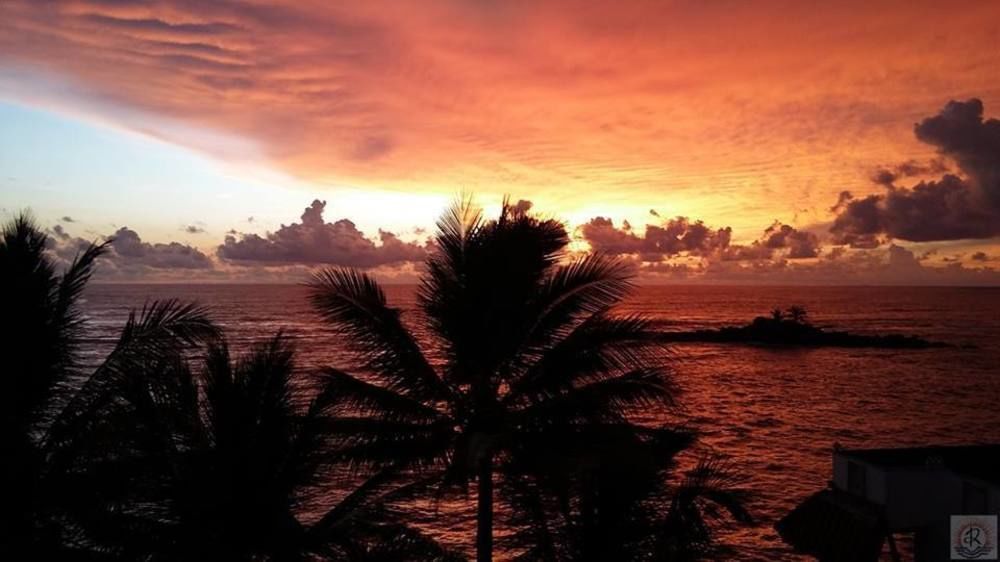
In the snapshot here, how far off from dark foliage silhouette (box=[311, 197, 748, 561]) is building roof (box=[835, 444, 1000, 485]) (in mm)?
8352

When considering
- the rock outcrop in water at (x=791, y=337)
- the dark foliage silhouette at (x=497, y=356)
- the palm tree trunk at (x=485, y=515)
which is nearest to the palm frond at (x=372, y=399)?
the dark foliage silhouette at (x=497, y=356)

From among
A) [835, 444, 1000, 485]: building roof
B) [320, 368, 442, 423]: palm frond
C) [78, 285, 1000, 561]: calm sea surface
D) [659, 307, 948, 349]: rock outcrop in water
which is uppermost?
[320, 368, 442, 423]: palm frond

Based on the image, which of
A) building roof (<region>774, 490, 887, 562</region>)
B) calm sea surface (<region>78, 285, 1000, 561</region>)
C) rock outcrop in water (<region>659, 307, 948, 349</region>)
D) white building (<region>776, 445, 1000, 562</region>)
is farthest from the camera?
rock outcrop in water (<region>659, 307, 948, 349</region>)

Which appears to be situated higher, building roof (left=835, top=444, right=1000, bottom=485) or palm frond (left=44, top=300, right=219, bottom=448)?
palm frond (left=44, top=300, right=219, bottom=448)

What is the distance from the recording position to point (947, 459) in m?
15.8

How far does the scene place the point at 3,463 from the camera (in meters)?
8.82

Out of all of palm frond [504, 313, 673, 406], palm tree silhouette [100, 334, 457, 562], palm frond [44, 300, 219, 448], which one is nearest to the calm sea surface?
palm frond [504, 313, 673, 406]

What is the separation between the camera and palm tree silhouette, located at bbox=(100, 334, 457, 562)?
8.88 metres

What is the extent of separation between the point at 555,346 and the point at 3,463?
7245 millimetres

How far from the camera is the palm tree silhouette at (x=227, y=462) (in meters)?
8.88

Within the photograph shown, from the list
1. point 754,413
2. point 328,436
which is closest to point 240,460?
point 328,436

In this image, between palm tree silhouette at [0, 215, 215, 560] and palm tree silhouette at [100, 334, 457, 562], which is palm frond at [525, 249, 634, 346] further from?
palm tree silhouette at [0, 215, 215, 560]

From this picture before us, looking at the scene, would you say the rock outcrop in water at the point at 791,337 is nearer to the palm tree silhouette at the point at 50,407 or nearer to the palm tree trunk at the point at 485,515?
the palm tree trunk at the point at 485,515

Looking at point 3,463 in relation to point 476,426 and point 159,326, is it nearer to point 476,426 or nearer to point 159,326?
point 159,326
